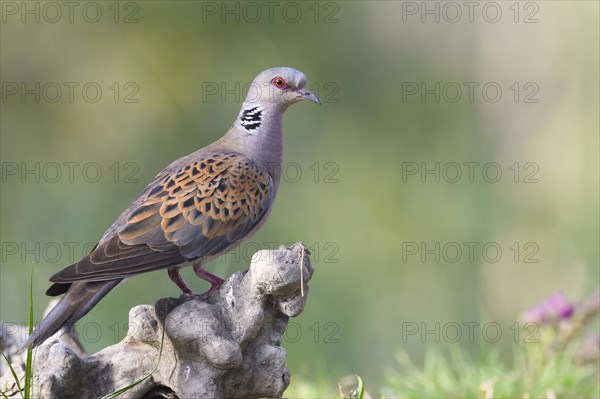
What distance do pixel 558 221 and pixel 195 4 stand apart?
5293 millimetres

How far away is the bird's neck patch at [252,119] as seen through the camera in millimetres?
4871

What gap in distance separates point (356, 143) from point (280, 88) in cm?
758

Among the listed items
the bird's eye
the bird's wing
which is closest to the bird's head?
the bird's eye

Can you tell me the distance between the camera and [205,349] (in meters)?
3.66

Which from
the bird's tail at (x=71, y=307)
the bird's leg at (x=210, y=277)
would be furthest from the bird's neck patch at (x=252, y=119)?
the bird's tail at (x=71, y=307)

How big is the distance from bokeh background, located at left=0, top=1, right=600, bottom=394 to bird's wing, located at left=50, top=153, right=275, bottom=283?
4.74 m

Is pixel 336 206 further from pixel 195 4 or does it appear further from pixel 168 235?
pixel 168 235

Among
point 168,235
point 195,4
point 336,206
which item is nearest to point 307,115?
point 336,206

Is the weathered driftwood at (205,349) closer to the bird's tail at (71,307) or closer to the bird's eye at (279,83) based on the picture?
the bird's tail at (71,307)

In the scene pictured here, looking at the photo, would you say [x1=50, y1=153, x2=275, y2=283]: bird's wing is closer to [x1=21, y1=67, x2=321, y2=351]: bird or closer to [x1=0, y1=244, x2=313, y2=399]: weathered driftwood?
[x1=21, y1=67, x2=321, y2=351]: bird

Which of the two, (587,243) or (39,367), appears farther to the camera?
(587,243)

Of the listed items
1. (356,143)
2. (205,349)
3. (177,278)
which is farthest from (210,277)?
(356,143)

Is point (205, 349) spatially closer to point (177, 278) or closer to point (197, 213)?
point (177, 278)

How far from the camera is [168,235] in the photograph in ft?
13.9
